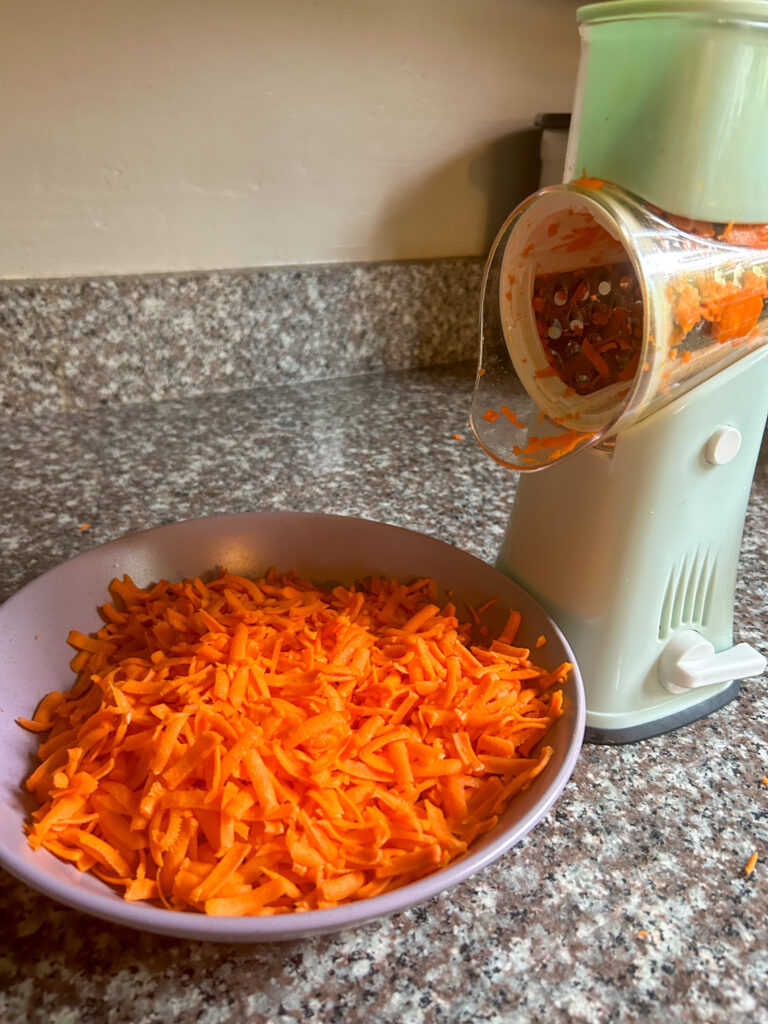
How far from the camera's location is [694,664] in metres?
0.63

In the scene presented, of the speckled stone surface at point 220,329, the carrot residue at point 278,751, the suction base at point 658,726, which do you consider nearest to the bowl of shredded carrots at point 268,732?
the carrot residue at point 278,751

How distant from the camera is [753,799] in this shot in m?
0.60

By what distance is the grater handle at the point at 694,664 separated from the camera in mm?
626

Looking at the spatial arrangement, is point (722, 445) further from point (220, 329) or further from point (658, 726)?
point (220, 329)

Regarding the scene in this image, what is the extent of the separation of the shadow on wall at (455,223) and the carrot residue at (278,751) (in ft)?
2.86

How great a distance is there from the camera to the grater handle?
626 mm

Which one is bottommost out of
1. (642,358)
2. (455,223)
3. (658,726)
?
(658,726)

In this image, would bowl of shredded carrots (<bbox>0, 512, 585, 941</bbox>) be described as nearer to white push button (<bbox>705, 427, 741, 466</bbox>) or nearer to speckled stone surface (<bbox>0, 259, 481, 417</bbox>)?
white push button (<bbox>705, 427, 741, 466</bbox>)

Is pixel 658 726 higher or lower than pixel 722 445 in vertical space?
lower

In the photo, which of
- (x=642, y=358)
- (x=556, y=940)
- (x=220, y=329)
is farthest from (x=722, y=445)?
(x=220, y=329)

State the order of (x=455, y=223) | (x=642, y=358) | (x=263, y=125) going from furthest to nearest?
(x=455, y=223)
(x=263, y=125)
(x=642, y=358)

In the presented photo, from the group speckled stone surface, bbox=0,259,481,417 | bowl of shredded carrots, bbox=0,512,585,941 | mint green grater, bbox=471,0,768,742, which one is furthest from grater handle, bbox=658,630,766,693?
speckled stone surface, bbox=0,259,481,417

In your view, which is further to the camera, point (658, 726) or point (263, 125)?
point (263, 125)

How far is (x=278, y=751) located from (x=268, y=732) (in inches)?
0.9
